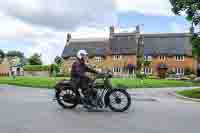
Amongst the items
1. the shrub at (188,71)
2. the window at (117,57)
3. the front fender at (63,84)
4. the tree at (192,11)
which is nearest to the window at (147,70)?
the window at (117,57)

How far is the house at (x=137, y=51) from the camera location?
82875mm

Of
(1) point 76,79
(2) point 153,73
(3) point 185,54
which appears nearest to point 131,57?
(2) point 153,73

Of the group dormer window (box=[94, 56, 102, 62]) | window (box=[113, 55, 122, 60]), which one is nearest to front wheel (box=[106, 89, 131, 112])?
window (box=[113, 55, 122, 60])

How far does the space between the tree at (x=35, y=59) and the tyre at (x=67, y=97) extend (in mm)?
108367

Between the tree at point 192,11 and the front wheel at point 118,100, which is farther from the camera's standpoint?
the tree at point 192,11

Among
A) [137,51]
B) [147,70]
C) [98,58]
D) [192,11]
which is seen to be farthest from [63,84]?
[98,58]

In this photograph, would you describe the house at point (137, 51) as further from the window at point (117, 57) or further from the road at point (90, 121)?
the road at point (90, 121)

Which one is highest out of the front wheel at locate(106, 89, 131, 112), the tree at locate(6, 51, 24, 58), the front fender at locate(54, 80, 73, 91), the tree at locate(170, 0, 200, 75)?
the tree at locate(6, 51, 24, 58)

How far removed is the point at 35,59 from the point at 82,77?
11174cm

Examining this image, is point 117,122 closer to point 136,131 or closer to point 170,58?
point 136,131

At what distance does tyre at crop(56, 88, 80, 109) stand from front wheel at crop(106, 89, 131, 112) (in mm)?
1066

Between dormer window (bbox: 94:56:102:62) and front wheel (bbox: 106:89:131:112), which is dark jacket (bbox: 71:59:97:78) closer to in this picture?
front wheel (bbox: 106:89:131:112)

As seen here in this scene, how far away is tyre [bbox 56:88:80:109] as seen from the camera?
12078 mm

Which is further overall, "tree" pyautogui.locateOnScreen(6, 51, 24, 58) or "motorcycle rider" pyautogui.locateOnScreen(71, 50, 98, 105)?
"tree" pyautogui.locateOnScreen(6, 51, 24, 58)
